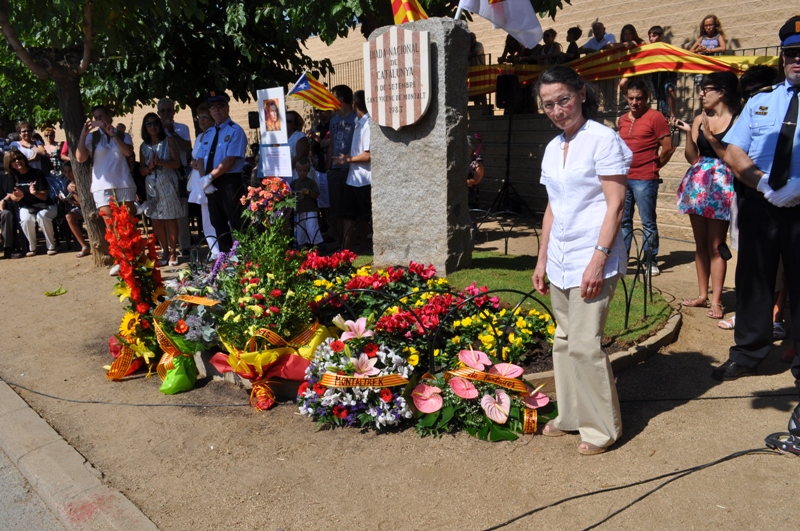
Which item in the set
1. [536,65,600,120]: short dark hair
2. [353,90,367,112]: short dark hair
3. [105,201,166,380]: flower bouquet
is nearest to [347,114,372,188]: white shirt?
→ [353,90,367,112]: short dark hair

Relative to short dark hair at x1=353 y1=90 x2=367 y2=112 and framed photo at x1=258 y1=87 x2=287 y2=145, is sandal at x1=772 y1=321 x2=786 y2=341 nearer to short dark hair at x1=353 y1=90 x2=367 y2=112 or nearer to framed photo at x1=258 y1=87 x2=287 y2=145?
framed photo at x1=258 y1=87 x2=287 y2=145

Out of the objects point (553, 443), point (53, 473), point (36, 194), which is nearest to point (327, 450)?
point (553, 443)

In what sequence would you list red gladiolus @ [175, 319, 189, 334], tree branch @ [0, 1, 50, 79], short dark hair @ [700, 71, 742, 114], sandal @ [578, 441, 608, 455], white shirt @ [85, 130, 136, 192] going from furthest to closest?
white shirt @ [85, 130, 136, 192], tree branch @ [0, 1, 50, 79], short dark hair @ [700, 71, 742, 114], red gladiolus @ [175, 319, 189, 334], sandal @ [578, 441, 608, 455]

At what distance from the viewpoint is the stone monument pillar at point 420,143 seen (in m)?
6.70

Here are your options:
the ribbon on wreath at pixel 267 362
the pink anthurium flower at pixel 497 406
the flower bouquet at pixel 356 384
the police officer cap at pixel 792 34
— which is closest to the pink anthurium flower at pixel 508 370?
the pink anthurium flower at pixel 497 406

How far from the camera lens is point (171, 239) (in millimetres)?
8969

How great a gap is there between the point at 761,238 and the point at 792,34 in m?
1.22

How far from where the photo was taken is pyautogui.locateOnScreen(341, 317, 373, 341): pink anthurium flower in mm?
4375

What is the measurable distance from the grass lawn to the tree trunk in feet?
11.4

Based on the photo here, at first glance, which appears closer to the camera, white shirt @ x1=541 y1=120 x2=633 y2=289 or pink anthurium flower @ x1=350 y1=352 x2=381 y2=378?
white shirt @ x1=541 y1=120 x2=633 y2=289

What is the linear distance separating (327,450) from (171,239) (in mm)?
5736

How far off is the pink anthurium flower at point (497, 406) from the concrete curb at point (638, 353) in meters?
0.51

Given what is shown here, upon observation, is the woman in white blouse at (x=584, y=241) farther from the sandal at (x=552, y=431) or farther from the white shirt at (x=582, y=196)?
the sandal at (x=552, y=431)

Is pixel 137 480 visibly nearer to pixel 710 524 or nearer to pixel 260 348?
pixel 260 348
